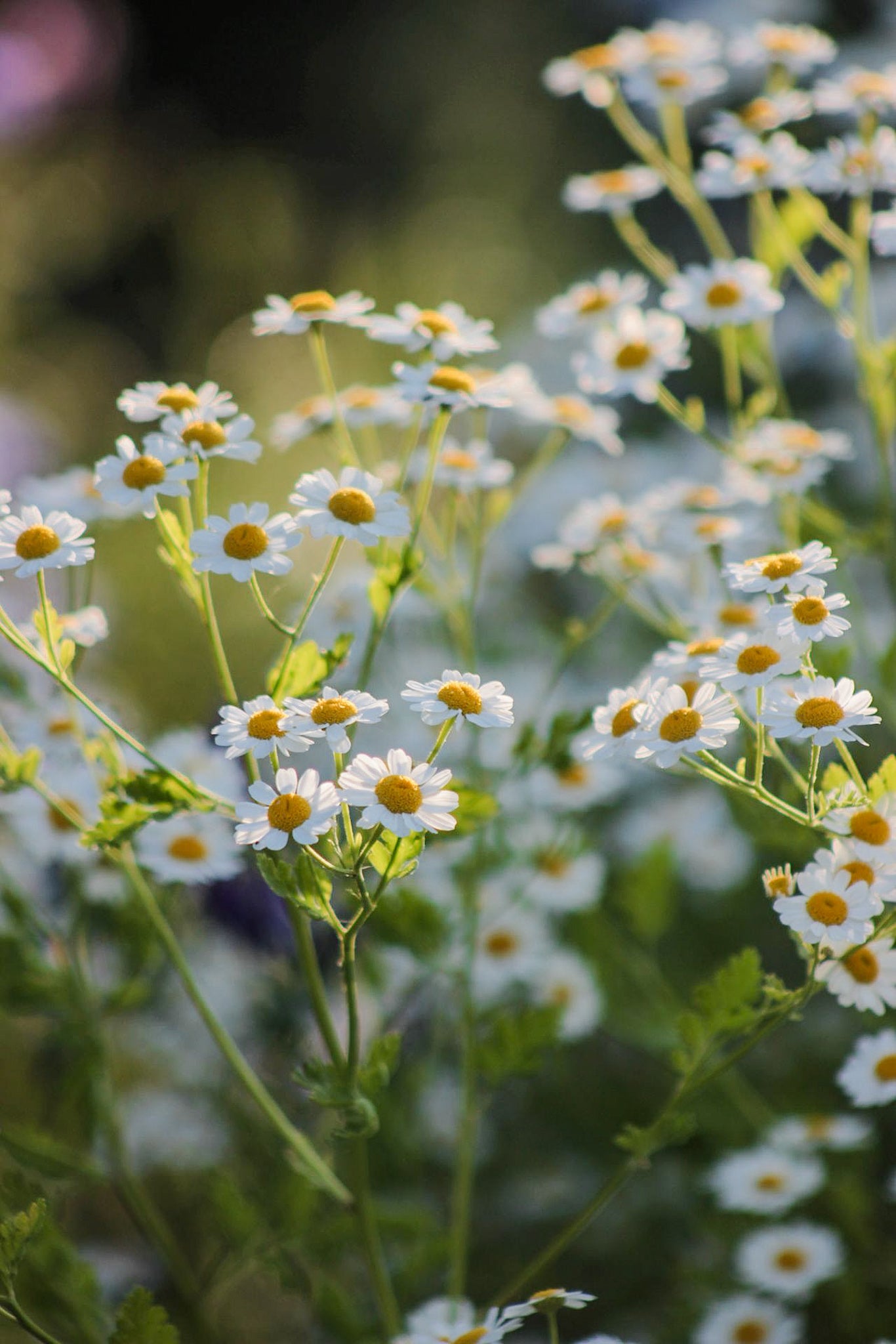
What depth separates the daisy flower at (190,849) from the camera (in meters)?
1.08

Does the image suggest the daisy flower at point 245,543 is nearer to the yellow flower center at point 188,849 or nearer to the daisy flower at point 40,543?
the daisy flower at point 40,543

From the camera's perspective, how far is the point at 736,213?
11.0ft

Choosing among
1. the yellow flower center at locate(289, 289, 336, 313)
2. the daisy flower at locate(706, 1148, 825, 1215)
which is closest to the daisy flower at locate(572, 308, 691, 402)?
the yellow flower center at locate(289, 289, 336, 313)

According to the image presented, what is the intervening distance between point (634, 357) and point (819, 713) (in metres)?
0.56

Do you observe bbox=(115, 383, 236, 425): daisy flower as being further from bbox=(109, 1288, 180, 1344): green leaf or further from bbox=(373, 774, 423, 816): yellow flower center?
bbox=(109, 1288, 180, 1344): green leaf

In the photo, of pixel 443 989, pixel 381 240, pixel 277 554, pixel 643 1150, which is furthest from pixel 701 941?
pixel 381 240

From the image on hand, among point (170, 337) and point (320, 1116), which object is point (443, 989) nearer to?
point (320, 1116)

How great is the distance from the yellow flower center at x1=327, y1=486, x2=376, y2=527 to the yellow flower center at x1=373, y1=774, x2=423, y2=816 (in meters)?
0.20

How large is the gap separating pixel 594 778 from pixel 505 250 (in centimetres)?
207

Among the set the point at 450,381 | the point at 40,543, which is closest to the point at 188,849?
the point at 40,543

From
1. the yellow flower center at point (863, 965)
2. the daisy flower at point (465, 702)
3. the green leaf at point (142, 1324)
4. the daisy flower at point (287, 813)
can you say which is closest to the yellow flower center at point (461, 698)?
the daisy flower at point (465, 702)

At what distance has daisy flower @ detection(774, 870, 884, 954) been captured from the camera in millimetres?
778

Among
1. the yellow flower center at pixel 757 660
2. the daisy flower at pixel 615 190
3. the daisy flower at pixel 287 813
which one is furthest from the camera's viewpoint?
the daisy flower at pixel 615 190

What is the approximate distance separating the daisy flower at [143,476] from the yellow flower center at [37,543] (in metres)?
0.05
